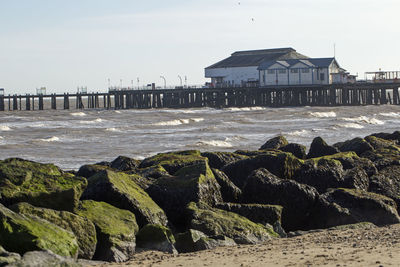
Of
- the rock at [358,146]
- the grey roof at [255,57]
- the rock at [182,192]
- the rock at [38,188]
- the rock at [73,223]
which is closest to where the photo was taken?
the rock at [73,223]

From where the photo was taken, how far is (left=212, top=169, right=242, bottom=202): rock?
11953mm

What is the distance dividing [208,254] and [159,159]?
6029 millimetres

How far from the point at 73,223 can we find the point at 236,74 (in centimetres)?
8024

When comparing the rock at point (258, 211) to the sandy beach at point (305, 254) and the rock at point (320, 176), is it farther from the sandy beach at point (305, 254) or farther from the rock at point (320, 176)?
the rock at point (320, 176)

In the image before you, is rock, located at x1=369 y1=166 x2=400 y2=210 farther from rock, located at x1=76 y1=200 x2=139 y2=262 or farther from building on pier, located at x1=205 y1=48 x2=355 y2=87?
building on pier, located at x1=205 y1=48 x2=355 y2=87

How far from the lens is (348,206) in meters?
11.9

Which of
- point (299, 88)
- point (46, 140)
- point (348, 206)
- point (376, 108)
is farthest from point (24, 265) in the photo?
point (299, 88)

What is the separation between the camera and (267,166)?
13477mm

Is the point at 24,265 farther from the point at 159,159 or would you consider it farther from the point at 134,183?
the point at 159,159

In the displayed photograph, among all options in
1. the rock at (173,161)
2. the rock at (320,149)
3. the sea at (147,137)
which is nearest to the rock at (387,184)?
the rock at (173,161)

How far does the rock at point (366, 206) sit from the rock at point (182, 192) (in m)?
2.07

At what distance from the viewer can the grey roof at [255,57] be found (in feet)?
284

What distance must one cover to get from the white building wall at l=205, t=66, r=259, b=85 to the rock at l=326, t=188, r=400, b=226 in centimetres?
7345

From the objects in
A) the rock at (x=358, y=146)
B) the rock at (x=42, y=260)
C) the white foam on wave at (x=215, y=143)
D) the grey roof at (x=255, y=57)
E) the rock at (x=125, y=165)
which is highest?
the grey roof at (x=255, y=57)
